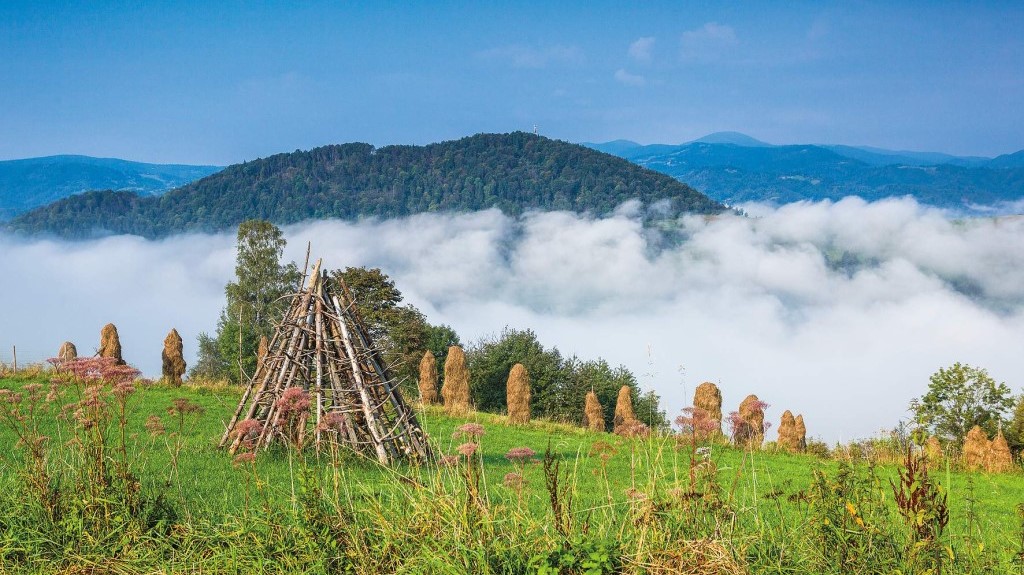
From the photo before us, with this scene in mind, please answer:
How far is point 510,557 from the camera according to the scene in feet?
14.1

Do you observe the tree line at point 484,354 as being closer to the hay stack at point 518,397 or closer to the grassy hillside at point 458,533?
the hay stack at point 518,397

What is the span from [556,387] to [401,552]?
40.8 m

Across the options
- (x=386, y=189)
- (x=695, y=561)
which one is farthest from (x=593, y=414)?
(x=386, y=189)

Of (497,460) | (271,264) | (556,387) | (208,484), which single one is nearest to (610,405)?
(556,387)

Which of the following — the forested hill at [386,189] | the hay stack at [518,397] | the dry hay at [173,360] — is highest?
the forested hill at [386,189]

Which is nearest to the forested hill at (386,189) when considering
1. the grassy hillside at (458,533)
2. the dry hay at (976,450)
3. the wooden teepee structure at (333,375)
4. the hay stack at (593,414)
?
the hay stack at (593,414)

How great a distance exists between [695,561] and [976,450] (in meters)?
15.7

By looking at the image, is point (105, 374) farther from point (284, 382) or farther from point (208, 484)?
point (284, 382)

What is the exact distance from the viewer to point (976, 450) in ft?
54.1

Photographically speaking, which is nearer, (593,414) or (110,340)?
(110,340)

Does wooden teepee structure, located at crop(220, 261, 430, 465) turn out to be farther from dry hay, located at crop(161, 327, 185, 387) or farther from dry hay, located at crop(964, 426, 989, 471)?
dry hay, located at crop(964, 426, 989, 471)

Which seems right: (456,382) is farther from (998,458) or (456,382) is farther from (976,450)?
(998,458)

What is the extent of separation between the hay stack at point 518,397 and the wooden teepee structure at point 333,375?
9.42 metres

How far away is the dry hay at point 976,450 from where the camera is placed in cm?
1639
